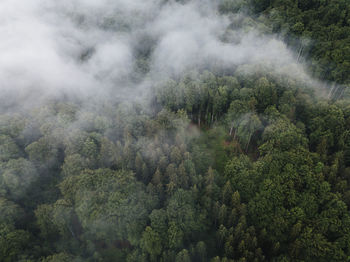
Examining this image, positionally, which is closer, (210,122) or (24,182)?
(24,182)

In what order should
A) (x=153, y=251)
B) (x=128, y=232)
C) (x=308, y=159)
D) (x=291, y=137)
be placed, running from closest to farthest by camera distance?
(x=153, y=251) → (x=128, y=232) → (x=308, y=159) → (x=291, y=137)

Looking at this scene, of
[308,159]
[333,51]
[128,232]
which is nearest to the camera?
[128,232]

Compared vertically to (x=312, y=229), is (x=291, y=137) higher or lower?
higher

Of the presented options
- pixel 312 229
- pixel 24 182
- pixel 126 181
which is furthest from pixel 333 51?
pixel 24 182

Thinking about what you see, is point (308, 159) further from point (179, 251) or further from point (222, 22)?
point (222, 22)

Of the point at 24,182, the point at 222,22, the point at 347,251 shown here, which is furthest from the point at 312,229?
the point at 222,22

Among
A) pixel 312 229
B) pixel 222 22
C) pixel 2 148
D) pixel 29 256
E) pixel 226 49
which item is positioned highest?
pixel 222 22

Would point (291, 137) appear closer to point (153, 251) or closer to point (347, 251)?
point (347, 251)
